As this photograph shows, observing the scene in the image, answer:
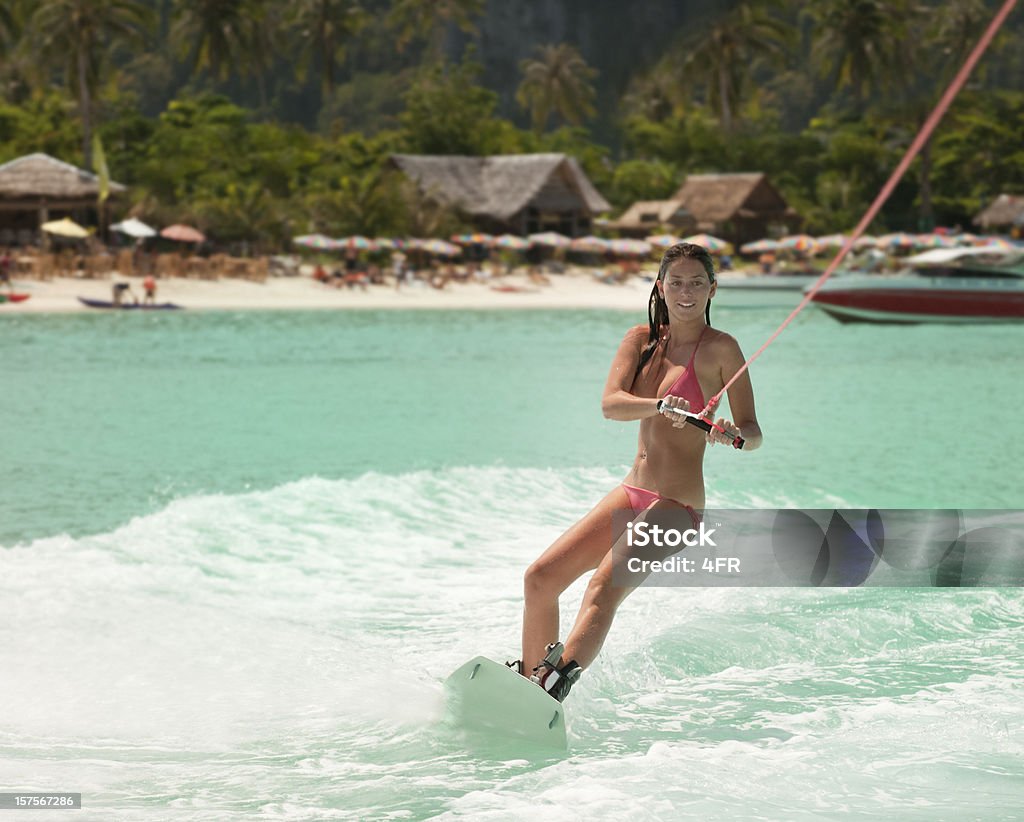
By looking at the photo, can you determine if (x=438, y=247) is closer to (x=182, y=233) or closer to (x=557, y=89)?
(x=182, y=233)

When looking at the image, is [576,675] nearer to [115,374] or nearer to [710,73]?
[115,374]

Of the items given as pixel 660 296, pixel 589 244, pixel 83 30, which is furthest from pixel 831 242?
pixel 660 296

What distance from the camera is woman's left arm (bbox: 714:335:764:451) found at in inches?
163

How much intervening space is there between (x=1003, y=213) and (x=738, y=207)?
10759mm

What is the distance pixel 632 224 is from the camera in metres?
57.0

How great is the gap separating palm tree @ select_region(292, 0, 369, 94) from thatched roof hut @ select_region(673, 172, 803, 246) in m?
32.0

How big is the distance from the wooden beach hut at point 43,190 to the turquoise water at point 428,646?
29173mm

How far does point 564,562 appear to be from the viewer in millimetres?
4305

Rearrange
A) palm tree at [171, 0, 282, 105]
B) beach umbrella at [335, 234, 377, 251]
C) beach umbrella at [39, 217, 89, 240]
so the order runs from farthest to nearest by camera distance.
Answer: palm tree at [171, 0, 282, 105], beach umbrella at [335, 234, 377, 251], beach umbrella at [39, 217, 89, 240]

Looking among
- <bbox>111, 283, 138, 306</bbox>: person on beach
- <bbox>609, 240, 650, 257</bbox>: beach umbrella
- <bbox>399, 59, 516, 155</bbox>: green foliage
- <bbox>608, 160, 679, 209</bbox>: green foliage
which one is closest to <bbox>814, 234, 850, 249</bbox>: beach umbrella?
<bbox>609, 240, 650, 257</bbox>: beach umbrella

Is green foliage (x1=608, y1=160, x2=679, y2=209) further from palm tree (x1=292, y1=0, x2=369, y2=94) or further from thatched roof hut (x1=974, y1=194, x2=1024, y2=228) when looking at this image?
palm tree (x1=292, y1=0, x2=369, y2=94)

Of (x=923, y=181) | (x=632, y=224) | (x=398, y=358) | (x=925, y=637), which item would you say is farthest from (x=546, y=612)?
(x=923, y=181)

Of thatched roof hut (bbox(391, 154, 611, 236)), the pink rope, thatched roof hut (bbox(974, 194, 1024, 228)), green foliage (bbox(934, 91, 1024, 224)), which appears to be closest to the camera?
the pink rope

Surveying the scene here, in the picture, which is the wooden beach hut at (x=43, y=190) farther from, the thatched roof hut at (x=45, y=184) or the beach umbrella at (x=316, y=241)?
the beach umbrella at (x=316, y=241)
